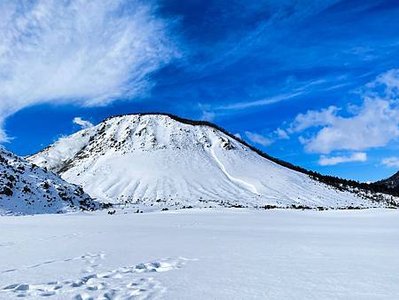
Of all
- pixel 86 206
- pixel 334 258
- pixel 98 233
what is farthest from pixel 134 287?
pixel 86 206

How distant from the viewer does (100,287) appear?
20.0ft

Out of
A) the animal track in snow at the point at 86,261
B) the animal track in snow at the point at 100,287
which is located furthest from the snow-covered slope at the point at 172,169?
the animal track in snow at the point at 100,287

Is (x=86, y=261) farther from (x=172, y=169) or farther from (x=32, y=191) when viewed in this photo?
(x=172, y=169)

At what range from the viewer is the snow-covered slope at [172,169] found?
58.5 metres

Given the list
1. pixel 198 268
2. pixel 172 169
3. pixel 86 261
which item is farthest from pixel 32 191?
pixel 172 169

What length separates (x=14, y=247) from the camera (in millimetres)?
10180

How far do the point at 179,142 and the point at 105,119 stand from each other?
27.9 m

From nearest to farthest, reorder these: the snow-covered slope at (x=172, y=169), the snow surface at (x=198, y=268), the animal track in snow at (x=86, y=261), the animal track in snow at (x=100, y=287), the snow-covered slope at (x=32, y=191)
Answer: the animal track in snow at (x=100, y=287)
the snow surface at (x=198, y=268)
the animal track in snow at (x=86, y=261)
the snow-covered slope at (x=32, y=191)
the snow-covered slope at (x=172, y=169)

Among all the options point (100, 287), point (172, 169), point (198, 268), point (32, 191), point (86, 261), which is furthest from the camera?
point (172, 169)

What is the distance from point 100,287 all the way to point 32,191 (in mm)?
29708

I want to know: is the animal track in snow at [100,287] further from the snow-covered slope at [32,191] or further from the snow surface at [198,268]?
the snow-covered slope at [32,191]

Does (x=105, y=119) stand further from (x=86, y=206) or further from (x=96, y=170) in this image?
(x=86, y=206)

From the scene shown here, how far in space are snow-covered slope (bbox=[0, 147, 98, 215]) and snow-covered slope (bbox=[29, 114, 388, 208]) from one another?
36.4 ft

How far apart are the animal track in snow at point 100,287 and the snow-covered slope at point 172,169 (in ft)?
127
